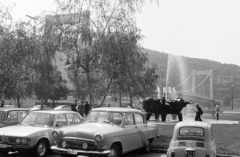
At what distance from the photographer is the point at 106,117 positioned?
379 inches

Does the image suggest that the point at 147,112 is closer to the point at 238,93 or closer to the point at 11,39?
the point at 11,39

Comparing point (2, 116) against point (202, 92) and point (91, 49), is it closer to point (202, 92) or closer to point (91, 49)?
point (91, 49)

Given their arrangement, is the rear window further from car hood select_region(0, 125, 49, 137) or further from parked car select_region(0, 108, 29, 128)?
parked car select_region(0, 108, 29, 128)

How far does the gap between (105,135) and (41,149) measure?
8.24ft

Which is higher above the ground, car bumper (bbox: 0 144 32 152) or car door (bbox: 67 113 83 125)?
car door (bbox: 67 113 83 125)

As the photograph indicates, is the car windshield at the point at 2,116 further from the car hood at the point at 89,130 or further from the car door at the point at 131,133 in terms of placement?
the car door at the point at 131,133

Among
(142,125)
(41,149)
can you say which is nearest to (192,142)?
(142,125)

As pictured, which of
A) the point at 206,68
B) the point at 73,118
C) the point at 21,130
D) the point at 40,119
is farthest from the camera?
the point at 206,68

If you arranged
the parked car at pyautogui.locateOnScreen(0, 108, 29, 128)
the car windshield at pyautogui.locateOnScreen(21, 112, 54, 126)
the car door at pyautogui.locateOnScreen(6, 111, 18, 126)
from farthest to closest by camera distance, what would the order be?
the car door at pyautogui.locateOnScreen(6, 111, 18, 126) → the parked car at pyautogui.locateOnScreen(0, 108, 29, 128) → the car windshield at pyautogui.locateOnScreen(21, 112, 54, 126)

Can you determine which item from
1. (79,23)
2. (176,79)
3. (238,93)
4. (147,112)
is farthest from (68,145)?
(238,93)

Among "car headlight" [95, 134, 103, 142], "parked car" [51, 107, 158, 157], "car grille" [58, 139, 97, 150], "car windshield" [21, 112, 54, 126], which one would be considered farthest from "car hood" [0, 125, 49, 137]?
"car headlight" [95, 134, 103, 142]

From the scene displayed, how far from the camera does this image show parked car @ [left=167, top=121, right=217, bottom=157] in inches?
314

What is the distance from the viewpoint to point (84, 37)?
1513 cm

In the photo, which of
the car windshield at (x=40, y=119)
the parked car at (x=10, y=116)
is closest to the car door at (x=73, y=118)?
the car windshield at (x=40, y=119)
